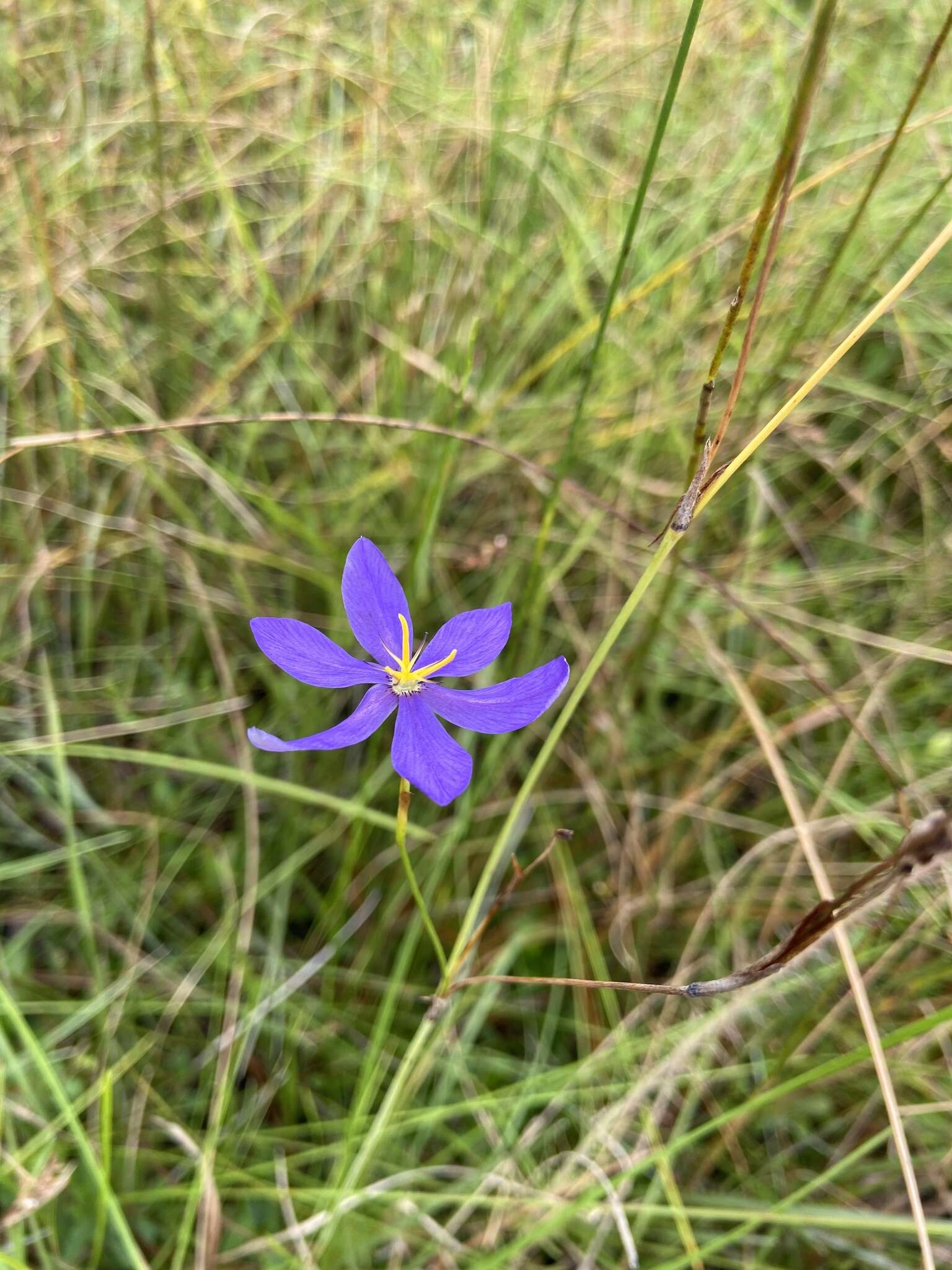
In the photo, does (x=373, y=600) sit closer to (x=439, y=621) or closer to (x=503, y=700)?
(x=503, y=700)

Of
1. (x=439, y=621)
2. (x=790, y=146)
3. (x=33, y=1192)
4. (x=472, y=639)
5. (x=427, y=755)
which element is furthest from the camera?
(x=439, y=621)

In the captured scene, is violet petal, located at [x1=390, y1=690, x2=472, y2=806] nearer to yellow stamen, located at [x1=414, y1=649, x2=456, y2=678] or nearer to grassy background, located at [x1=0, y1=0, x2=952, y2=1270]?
yellow stamen, located at [x1=414, y1=649, x2=456, y2=678]

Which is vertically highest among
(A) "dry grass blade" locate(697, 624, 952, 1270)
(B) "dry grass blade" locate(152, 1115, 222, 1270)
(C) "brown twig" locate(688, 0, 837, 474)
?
(C) "brown twig" locate(688, 0, 837, 474)

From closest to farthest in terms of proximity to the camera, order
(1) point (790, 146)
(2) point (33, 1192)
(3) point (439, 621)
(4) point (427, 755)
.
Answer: (1) point (790, 146) < (4) point (427, 755) < (2) point (33, 1192) < (3) point (439, 621)

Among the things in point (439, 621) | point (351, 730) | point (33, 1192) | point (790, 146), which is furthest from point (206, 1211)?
point (790, 146)

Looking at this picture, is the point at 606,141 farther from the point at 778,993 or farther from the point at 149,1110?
the point at 149,1110

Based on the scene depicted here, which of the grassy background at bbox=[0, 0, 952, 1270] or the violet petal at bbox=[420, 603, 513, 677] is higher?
the violet petal at bbox=[420, 603, 513, 677]

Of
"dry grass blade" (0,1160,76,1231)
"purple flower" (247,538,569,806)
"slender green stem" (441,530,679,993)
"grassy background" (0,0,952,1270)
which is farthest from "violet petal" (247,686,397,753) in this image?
"dry grass blade" (0,1160,76,1231)

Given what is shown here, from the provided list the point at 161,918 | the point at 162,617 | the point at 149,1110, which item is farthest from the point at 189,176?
the point at 149,1110
